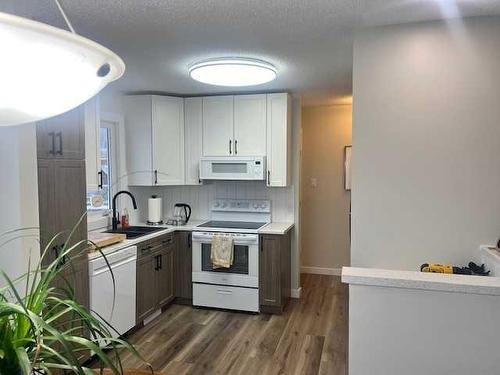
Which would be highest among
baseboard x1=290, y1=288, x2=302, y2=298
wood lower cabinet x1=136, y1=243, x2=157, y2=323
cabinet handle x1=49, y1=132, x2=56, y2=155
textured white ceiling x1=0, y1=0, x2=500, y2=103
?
textured white ceiling x1=0, y1=0, x2=500, y2=103

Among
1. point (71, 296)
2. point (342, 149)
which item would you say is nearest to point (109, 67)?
point (71, 296)

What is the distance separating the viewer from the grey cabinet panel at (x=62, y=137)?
92.9 inches

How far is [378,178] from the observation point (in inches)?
90.5

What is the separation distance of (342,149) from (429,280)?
3565 mm

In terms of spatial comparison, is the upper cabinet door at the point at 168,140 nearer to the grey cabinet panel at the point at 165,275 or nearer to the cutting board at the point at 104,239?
the grey cabinet panel at the point at 165,275

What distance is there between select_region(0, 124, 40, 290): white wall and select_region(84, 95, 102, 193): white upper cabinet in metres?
1.03

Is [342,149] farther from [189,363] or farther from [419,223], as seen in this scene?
[189,363]

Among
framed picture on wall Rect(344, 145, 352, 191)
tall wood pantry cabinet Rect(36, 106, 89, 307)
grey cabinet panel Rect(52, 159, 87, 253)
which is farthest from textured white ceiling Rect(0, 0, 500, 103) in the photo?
framed picture on wall Rect(344, 145, 352, 191)

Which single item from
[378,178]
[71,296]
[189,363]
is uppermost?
[378,178]

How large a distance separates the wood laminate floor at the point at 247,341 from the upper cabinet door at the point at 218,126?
5.64ft

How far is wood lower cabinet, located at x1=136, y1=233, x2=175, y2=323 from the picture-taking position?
3.45 m

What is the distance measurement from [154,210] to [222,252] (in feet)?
3.21

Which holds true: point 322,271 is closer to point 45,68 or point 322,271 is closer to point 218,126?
point 218,126

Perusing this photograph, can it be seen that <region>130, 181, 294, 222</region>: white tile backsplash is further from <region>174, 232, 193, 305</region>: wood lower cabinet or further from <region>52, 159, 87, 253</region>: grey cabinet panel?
<region>52, 159, 87, 253</region>: grey cabinet panel
